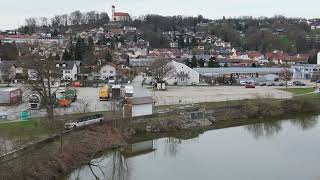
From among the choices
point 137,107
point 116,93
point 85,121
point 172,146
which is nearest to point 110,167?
point 85,121

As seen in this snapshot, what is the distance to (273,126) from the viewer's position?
15.4m

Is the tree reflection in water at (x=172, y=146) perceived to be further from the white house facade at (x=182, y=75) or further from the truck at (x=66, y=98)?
the white house facade at (x=182, y=75)

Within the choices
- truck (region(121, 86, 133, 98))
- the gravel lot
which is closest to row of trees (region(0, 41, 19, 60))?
the gravel lot

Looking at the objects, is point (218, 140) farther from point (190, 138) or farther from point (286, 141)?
point (286, 141)

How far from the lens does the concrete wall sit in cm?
1410

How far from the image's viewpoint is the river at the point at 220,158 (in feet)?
32.1

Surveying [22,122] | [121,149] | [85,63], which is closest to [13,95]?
[22,122]

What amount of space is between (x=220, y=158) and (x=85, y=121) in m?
3.88

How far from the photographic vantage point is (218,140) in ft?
43.8

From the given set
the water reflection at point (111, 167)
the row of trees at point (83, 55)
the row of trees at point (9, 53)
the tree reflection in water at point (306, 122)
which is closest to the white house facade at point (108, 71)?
the row of trees at point (83, 55)

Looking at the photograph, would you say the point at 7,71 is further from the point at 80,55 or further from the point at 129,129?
the point at 129,129

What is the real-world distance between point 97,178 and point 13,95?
8.12 m

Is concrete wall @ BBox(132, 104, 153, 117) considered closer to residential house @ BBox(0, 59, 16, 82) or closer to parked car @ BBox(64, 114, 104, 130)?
parked car @ BBox(64, 114, 104, 130)

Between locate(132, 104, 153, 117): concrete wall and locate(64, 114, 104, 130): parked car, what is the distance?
1.25 metres
